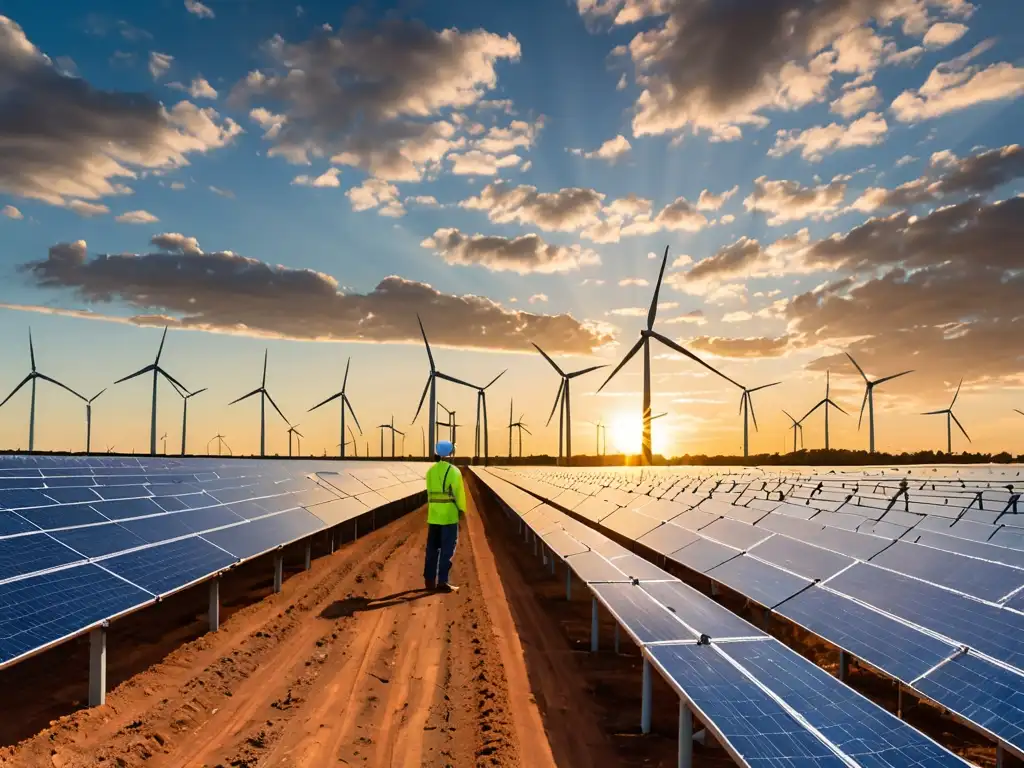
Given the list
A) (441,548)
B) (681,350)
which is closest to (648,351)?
(681,350)

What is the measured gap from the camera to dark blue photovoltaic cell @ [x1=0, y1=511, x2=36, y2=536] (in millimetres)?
12202

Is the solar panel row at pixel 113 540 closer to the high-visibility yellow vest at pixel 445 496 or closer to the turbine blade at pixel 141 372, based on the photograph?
the high-visibility yellow vest at pixel 445 496

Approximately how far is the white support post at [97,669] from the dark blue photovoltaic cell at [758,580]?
10.7 m

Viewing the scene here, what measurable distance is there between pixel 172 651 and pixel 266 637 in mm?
1792

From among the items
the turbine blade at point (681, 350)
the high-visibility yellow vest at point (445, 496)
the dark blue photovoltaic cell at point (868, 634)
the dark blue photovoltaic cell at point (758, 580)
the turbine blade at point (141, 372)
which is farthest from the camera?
the turbine blade at point (141, 372)

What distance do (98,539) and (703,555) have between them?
1348 cm

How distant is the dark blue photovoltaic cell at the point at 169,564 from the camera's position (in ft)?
37.1

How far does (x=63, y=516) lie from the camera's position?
14.6 metres

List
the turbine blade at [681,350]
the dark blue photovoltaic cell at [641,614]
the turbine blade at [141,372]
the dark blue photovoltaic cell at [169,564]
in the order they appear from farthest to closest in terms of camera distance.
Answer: the turbine blade at [141,372], the turbine blade at [681,350], the dark blue photovoltaic cell at [169,564], the dark blue photovoltaic cell at [641,614]

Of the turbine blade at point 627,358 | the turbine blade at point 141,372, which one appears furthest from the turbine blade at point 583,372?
the turbine blade at point 141,372

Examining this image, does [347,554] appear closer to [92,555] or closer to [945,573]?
[92,555]

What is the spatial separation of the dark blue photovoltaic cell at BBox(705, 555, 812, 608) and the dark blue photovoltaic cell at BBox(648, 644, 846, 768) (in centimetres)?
408

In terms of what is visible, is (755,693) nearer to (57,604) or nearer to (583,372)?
(57,604)

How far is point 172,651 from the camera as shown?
12.3m
